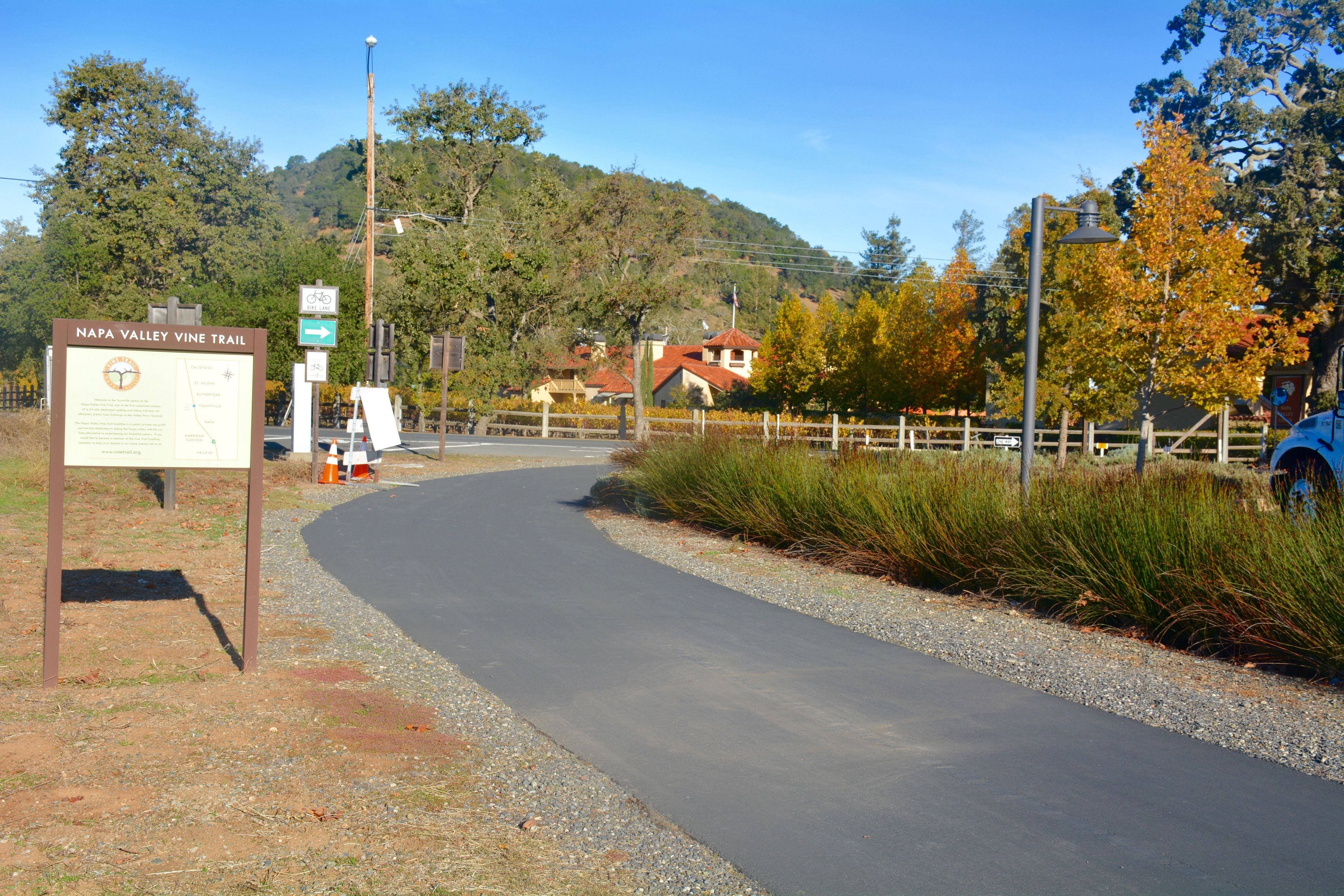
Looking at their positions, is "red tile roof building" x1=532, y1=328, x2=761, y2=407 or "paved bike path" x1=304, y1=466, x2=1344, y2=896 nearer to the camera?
"paved bike path" x1=304, y1=466, x2=1344, y2=896

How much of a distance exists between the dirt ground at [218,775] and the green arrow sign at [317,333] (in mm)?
12902

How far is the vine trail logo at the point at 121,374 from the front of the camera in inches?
248

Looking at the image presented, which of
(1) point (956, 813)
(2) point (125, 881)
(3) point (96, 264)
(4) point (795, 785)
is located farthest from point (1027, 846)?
(3) point (96, 264)

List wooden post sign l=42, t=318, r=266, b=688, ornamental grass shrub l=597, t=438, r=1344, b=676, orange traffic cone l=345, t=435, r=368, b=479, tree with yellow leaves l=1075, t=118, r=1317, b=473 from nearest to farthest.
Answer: wooden post sign l=42, t=318, r=266, b=688 < ornamental grass shrub l=597, t=438, r=1344, b=676 < orange traffic cone l=345, t=435, r=368, b=479 < tree with yellow leaves l=1075, t=118, r=1317, b=473

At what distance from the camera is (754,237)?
511 feet

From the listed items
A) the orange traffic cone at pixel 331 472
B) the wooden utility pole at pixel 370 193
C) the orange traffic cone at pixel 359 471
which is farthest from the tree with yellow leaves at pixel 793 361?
the orange traffic cone at pixel 331 472

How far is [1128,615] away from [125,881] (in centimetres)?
749

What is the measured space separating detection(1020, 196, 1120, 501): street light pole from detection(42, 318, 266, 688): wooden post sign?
26.6 ft

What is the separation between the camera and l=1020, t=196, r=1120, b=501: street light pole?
38.8ft

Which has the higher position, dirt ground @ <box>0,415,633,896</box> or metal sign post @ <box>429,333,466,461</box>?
metal sign post @ <box>429,333,466,461</box>

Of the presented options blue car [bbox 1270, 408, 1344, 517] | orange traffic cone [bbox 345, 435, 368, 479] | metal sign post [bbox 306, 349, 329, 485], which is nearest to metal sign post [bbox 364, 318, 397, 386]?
metal sign post [bbox 306, 349, 329, 485]

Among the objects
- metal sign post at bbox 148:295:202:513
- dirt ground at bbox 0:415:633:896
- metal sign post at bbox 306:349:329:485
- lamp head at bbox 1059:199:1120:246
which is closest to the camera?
dirt ground at bbox 0:415:633:896

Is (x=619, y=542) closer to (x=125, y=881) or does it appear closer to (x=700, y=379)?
(x=125, y=881)

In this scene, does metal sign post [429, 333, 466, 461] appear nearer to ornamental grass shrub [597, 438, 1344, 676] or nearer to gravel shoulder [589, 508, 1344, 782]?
ornamental grass shrub [597, 438, 1344, 676]
